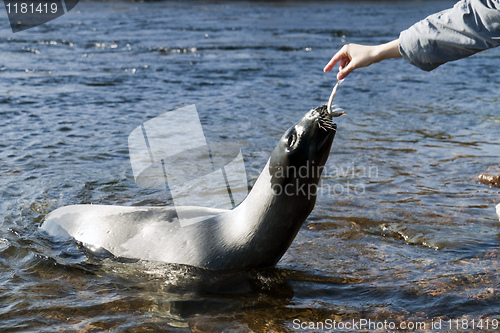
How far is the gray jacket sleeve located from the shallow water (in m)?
1.48

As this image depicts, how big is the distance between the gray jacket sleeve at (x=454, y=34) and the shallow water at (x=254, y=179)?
148 cm

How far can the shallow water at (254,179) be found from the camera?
3.46 meters

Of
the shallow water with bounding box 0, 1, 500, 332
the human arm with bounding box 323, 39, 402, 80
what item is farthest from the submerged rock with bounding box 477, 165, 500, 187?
the human arm with bounding box 323, 39, 402, 80

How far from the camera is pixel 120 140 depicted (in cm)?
729

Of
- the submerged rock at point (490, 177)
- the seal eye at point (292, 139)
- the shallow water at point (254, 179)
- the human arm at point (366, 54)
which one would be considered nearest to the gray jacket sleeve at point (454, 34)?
the human arm at point (366, 54)

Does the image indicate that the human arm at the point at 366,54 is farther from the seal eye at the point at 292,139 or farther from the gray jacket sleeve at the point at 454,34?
the seal eye at the point at 292,139

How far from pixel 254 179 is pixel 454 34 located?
321cm

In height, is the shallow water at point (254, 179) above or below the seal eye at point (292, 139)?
below

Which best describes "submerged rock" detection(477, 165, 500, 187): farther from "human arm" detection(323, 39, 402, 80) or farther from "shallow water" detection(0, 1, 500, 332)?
"human arm" detection(323, 39, 402, 80)

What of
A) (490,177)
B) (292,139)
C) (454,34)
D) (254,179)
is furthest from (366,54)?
(490,177)

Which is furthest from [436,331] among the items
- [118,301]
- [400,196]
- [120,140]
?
[120,140]

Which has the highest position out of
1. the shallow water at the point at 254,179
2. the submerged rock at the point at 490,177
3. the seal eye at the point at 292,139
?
the seal eye at the point at 292,139

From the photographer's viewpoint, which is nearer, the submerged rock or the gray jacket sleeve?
the gray jacket sleeve

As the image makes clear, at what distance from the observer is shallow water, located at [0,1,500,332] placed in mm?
3465
